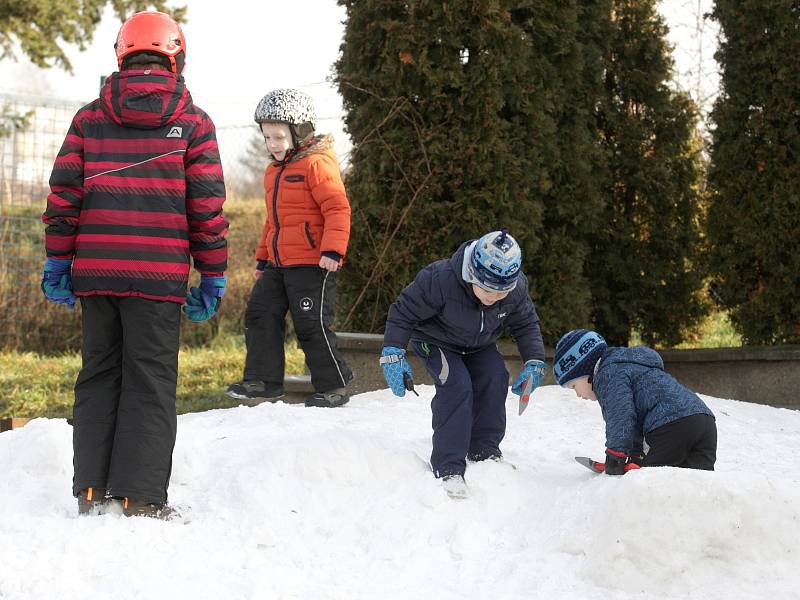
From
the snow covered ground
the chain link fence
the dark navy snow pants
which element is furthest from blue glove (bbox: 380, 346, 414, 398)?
the chain link fence

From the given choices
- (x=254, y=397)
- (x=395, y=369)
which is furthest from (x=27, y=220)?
(x=395, y=369)

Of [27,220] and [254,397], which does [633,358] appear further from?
[27,220]

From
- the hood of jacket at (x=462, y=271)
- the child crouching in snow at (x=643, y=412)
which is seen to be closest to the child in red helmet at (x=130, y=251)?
the hood of jacket at (x=462, y=271)

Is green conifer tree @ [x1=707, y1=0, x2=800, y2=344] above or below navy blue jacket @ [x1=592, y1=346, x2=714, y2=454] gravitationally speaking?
above

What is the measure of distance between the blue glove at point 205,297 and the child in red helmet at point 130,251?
0.15 m

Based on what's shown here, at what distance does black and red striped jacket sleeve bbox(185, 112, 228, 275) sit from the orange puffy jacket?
185cm

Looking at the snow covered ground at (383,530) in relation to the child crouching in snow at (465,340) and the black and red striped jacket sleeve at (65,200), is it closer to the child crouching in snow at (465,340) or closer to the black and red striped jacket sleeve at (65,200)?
the child crouching in snow at (465,340)

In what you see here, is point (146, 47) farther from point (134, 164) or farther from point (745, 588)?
point (745, 588)

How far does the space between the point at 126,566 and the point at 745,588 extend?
6.97 feet

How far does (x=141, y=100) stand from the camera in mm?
3854

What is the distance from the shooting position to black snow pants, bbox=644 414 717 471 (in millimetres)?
4301

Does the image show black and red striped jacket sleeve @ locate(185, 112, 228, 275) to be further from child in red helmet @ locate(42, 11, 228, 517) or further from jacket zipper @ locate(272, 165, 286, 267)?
jacket zipper @ locate(272, 165, 286, 267)

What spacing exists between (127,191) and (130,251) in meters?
0.23

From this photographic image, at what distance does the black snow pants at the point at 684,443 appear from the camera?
4301 mm
